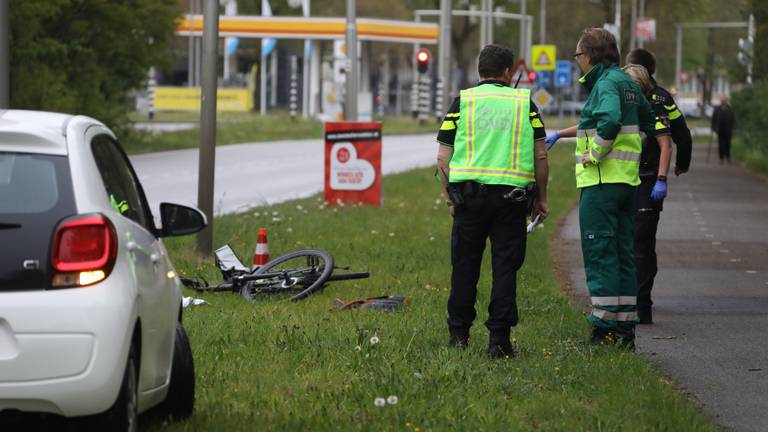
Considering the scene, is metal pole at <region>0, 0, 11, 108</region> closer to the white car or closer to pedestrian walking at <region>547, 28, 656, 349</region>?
pedestrian walking at <region>547, 28, 656, 349</region>

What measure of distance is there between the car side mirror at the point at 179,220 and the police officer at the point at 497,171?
2121 millimetres

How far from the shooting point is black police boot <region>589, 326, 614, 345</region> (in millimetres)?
8961

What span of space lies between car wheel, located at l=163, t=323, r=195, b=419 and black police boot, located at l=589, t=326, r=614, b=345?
9.88ft

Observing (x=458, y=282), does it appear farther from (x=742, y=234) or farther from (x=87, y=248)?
(x=742, y=234)

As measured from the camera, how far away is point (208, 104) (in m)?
13.9

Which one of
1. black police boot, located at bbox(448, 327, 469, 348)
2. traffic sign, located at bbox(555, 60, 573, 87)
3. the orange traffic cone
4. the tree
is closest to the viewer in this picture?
black police boot, located at bbox(448, 327, 469, 348)

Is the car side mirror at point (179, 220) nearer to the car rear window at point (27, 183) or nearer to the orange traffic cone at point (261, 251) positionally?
the car rear window at point (27, 183)

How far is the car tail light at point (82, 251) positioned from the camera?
5.20 meters

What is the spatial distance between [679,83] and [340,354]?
8503 centimetres

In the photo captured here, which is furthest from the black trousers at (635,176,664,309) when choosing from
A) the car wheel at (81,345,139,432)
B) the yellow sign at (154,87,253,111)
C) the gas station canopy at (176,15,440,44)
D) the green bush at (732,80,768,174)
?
the yellow sign at (154,87,253,111)

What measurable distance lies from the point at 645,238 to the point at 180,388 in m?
4.82

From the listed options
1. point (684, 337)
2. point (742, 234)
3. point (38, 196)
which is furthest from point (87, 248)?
point (742, 234)

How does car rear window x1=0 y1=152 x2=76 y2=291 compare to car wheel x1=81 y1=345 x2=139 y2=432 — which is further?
car wheel x1=81 y1=345 x2=139 y2=432

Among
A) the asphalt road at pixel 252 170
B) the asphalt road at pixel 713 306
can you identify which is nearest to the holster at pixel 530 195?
the asphalt road at pixel 713 306
